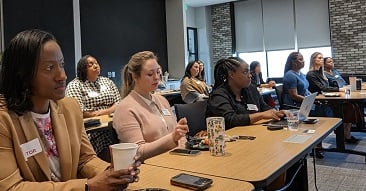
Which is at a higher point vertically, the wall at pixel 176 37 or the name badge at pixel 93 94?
the wall at pixel 176 37

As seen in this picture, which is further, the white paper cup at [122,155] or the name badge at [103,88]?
the name badge at [103,88]

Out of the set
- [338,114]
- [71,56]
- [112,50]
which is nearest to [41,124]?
[338,114]

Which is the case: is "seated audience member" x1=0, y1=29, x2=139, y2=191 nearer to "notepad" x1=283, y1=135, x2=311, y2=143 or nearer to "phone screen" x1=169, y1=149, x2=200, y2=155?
"phone screen" x1=169, y1=149, x2=200, y2=155

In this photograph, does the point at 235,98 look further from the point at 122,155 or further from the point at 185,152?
the point at 122,155

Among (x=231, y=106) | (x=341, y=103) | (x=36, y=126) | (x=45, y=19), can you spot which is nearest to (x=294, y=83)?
(x=341, y=103)

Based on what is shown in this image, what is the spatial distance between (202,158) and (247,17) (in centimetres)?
898

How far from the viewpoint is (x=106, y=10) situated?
733cm

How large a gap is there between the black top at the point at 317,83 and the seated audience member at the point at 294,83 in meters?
0.43

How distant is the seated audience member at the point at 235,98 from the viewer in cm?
232

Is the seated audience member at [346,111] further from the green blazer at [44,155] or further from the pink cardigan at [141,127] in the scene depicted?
the green blazer at [44,155]

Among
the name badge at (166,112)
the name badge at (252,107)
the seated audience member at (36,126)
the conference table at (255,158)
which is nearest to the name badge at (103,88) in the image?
the name badge at (166,112)

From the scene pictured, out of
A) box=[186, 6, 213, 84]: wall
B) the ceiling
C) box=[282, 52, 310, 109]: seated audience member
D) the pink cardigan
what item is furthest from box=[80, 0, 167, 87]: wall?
the pink cardigan

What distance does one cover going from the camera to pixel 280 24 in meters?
Answer: 9.31

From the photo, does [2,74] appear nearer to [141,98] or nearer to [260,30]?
[141,98]
